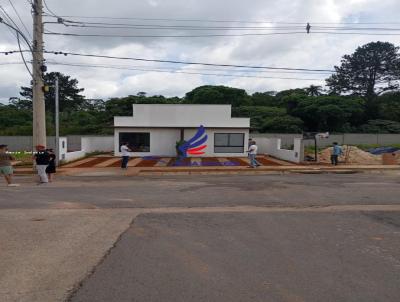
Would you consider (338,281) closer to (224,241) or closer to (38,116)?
(224,241)

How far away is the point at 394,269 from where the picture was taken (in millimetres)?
5660

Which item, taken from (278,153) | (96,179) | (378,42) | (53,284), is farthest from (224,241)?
(378,42)

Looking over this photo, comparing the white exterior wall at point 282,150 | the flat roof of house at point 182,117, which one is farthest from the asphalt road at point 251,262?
the flat roof of house at point 182,117

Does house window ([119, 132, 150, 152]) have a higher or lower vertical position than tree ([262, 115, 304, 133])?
lower

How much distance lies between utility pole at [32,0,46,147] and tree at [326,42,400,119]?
219ft

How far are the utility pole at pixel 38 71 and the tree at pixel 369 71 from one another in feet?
219

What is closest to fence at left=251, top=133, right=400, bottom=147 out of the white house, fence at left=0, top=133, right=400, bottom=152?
fence at left=0, top=133, right=400, bottom=152

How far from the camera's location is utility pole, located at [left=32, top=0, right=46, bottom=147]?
20.6m

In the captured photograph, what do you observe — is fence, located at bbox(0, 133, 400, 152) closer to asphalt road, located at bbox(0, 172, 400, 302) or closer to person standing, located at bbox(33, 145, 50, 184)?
person standing, located at bbox(33, 145, 50, 184)

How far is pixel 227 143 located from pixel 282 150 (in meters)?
4.80

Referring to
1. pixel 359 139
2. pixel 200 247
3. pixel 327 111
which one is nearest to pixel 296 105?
pixel 327 111

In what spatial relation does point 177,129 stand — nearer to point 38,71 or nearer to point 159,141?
point 159,141

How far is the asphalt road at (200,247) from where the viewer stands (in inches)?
191

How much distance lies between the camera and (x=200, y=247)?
6.73m
